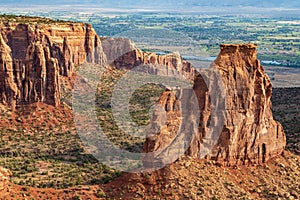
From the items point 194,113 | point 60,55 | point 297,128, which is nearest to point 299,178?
point 194,113

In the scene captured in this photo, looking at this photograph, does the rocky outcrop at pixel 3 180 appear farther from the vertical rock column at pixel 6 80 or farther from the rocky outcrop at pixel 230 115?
the vertical rock column at pixel 6 80

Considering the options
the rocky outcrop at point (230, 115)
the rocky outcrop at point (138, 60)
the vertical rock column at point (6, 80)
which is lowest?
the rocky outcrop at point (138, 60)

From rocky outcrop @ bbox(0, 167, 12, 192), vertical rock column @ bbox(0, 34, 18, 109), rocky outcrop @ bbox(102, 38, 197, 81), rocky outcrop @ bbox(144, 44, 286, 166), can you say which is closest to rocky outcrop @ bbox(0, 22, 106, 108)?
vertical rock column @ bbox(0, 34, 18, 109)

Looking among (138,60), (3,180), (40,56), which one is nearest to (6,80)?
(40,56)

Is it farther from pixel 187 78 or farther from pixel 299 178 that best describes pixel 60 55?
pixel 299 178

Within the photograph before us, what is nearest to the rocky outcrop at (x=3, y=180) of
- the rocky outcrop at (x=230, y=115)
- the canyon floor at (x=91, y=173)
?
the canyon floor at (x=91, y=173)
